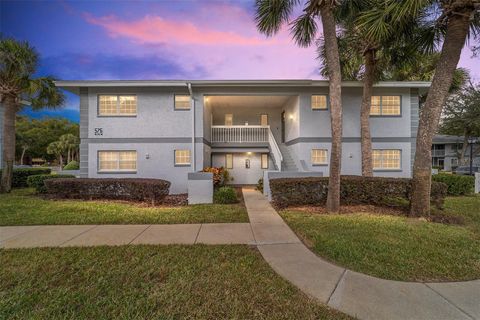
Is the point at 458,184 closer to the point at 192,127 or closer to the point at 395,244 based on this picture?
the point at 395,244

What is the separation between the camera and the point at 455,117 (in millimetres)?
20906

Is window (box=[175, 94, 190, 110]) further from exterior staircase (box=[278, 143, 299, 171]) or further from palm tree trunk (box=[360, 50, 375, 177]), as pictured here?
palm tree trunk (box=[360, 50, 375, 177])

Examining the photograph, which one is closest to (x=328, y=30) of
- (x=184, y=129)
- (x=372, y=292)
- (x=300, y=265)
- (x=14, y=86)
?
(x=300, y=265)

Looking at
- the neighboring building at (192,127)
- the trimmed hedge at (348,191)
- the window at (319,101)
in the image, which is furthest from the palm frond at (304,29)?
the trimmed hedge at (348,191)

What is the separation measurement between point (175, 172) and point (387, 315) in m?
10.7

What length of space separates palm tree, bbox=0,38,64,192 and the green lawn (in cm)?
1396

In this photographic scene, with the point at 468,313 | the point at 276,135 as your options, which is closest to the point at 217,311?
the point at 468,313

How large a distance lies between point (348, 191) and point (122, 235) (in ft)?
24.7

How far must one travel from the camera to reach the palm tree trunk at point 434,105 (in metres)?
6.52

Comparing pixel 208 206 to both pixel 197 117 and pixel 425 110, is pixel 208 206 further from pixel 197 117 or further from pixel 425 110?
pixel 425 110

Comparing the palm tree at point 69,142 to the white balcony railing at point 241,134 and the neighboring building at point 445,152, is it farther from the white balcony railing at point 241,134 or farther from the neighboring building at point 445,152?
the neighboring building at point 445,152

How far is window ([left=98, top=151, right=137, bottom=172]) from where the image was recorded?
38.9 feet

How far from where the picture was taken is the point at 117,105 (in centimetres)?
1190

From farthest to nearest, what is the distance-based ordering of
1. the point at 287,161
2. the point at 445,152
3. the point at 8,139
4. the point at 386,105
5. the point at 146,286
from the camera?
the point at 445,152 < the point at 287,161 < the point at 386,105 < the point at 8,139 < the point at 146,286
